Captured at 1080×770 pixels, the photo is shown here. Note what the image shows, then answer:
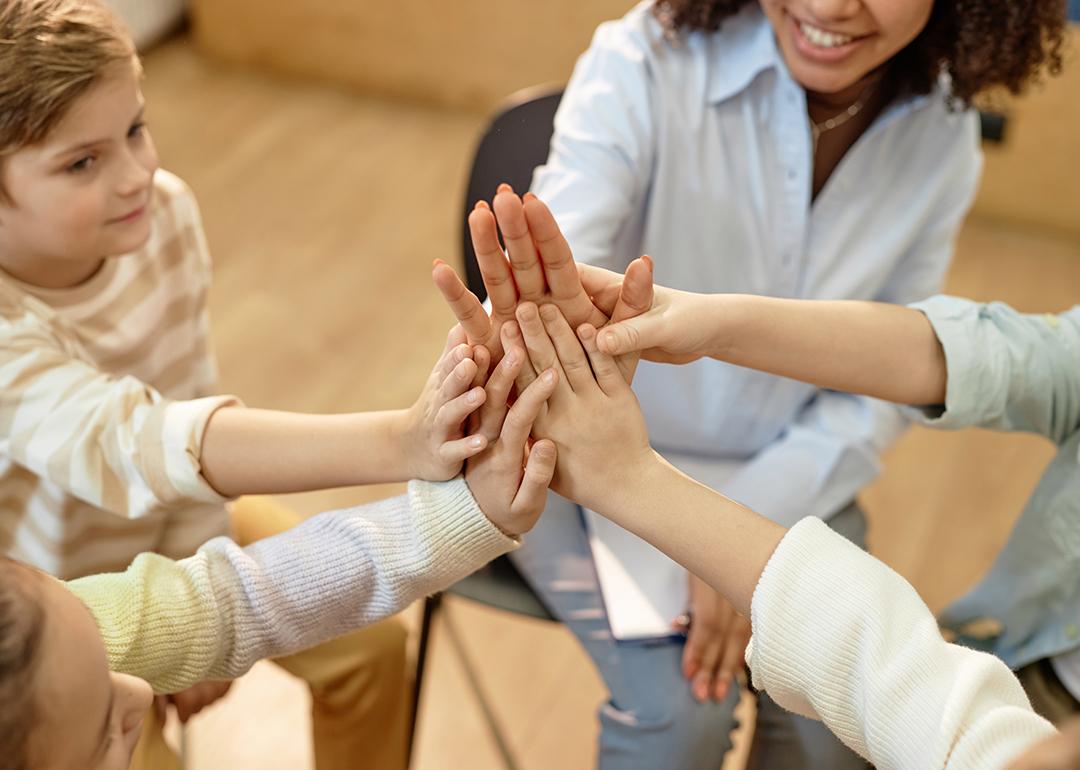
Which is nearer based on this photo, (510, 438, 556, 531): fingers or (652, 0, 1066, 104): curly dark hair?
(510, 438, 556, 531): fingers

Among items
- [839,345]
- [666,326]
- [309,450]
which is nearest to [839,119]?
[839,345]

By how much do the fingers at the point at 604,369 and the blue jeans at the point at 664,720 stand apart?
0.37 m

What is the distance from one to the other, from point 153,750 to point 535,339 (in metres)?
0.53

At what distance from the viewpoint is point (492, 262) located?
981mm

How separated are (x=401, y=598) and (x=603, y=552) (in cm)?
39

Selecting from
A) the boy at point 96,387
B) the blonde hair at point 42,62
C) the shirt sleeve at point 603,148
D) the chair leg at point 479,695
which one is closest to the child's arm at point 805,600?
the boy at point 96,387

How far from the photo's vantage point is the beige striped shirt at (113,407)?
1062 millimetres

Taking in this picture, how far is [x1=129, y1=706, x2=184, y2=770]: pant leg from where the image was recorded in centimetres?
106

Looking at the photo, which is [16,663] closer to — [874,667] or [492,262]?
[492,262]

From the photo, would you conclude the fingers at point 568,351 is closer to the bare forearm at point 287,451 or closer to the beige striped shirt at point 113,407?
the bare forearm at point 287,451

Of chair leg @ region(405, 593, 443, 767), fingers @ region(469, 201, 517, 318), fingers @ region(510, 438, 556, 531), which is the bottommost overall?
chair leg @ region(405, 593, 443, 767)

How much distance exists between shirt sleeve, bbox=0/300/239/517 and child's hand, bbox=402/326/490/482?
20 cm

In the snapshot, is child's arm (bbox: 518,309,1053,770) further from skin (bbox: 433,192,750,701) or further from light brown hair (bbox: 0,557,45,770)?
light brown hair (bbox: 0,557,45,770)

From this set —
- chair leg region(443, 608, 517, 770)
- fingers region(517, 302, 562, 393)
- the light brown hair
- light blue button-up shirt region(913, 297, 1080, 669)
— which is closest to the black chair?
chair leg region(443, 608, 517, 770)
